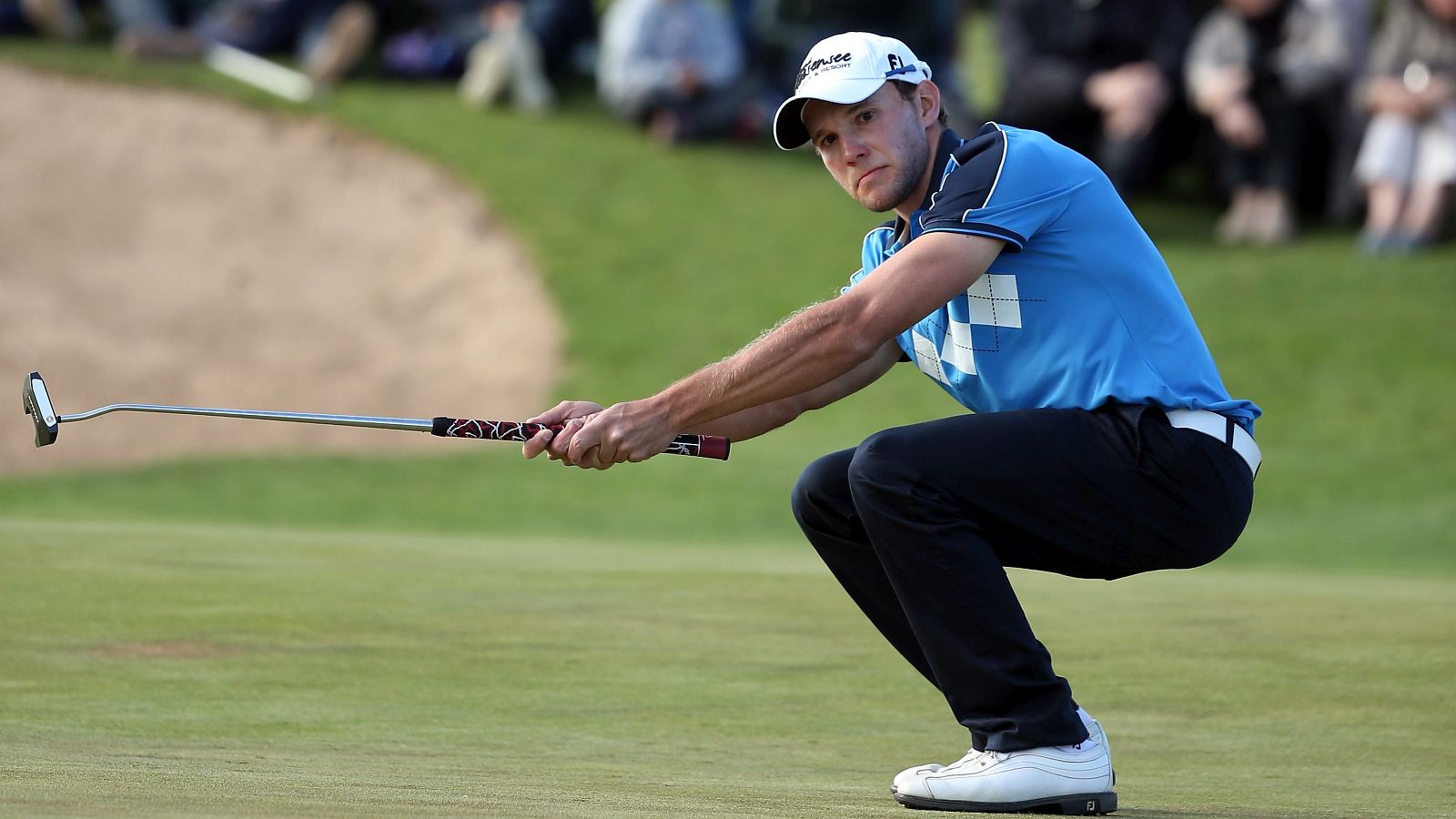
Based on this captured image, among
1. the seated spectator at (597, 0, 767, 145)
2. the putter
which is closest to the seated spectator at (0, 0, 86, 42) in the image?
the seated spectator at (597, 0, 767, 145)

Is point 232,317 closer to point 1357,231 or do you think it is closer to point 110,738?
point 1357,231

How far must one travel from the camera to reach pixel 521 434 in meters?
4.02

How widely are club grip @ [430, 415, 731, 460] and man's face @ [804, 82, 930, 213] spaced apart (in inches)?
25.5

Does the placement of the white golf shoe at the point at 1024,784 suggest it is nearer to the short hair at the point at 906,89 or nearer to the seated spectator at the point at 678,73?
the short hair at the point at 906,89

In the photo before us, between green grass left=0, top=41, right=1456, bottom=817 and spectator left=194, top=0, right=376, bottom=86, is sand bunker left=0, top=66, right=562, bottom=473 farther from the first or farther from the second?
green grass left=0, top=41, right=1456, bottom=817

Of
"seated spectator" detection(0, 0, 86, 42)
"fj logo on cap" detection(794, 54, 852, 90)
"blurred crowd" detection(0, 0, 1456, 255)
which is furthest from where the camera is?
"seated spectator" detection(0, 0, 86, 42)

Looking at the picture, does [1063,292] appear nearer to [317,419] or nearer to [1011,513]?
[1011,513]

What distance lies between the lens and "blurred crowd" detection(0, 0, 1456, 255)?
13.8 meters

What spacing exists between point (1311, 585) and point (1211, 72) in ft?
23.0

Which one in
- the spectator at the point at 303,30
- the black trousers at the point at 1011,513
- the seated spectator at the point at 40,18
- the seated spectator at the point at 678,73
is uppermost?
the seated spectator at the point at 40,18

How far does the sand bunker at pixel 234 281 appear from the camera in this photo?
48.2 ft

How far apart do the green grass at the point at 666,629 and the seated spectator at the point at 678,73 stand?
316 cm

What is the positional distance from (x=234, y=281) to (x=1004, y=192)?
1370cm

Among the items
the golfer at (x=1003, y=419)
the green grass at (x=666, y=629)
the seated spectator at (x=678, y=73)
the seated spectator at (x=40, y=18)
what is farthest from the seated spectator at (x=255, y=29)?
the golfer at (x=1003, y=419)
